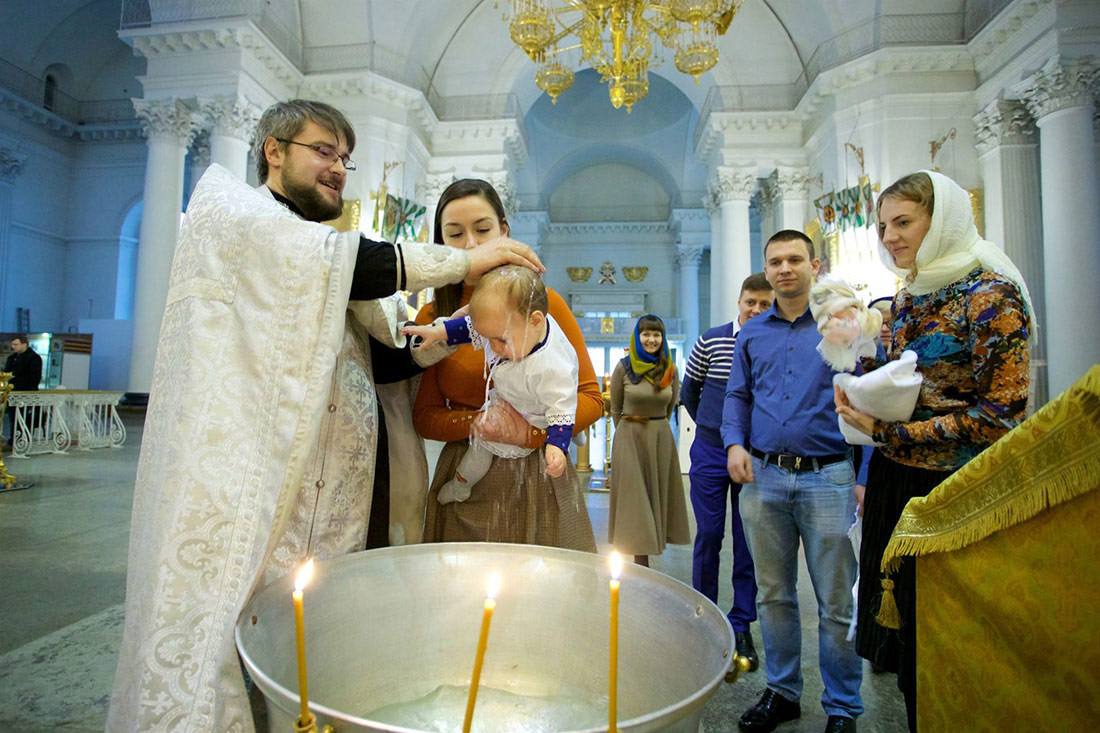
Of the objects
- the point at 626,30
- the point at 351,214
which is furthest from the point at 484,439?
the point at 351,214

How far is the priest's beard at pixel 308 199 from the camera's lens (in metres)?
1.51

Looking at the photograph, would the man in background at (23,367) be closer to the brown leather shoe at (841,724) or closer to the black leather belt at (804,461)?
the black leather belt at (804,461)

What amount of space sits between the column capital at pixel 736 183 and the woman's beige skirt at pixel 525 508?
11.9 meters

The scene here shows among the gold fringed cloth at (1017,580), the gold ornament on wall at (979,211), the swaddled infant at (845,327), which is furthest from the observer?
the gold ornament on wall at (979,211)

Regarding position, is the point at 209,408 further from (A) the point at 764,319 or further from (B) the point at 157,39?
(B) the point at 157,39

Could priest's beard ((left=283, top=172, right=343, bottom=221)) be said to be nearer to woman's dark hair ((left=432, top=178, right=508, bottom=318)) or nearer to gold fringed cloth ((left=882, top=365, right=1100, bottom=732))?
woman's dark hair ((left=432, top=178, right=508, bottom=318))

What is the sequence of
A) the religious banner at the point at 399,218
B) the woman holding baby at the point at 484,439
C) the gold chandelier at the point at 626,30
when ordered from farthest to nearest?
1. the religious banner at the point at 399,218
2. the gold chandelier at the point at 626,30
3. the woman holding baby at the point at 484,439

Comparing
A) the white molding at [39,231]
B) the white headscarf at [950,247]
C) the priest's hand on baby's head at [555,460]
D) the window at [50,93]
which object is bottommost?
the priest's hand on baby's head at [555,460]

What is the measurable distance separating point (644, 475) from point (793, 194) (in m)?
9.92

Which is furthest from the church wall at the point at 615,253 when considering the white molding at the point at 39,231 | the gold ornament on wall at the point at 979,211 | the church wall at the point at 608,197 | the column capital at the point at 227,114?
the white molding at the point at 39,231

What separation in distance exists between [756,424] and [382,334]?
4.63 ft

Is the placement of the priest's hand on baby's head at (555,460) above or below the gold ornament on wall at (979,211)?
below

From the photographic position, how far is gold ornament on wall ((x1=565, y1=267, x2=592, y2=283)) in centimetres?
2328

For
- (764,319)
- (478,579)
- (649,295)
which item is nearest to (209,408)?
(478,579)
